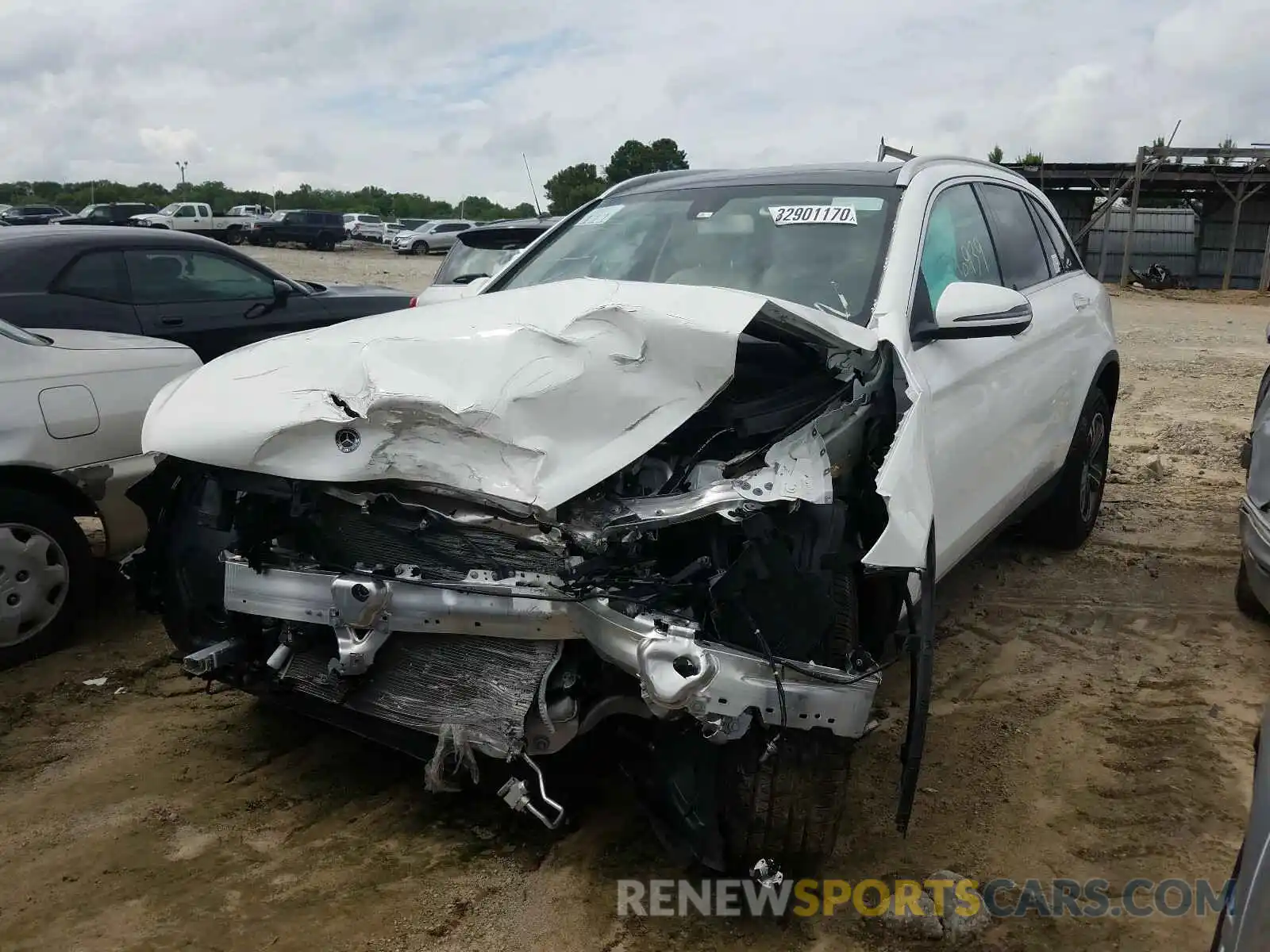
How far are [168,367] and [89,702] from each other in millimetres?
1407

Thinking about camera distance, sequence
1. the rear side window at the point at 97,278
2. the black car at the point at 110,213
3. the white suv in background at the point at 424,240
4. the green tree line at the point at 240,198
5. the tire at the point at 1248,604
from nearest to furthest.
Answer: the tire at the point at 1248,604 → the rear side window at the point at 97,278 → the black car at the point at 110,213 → the white suv in background at the point at 424,240 → the green tree line at the point at 240,198

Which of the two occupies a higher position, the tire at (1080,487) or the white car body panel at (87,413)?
the white car body panel at (87,413)

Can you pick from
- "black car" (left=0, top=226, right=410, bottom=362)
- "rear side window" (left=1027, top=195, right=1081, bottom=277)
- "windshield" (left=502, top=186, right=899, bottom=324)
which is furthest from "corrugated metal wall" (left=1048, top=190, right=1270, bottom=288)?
"windshield" (left=502, top=186, right=899, bottom=324)

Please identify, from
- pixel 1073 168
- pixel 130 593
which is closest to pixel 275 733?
pixel 130 593

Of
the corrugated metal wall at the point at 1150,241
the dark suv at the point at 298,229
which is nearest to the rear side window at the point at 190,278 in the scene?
the corrugated metal wall at the point at 1150,241

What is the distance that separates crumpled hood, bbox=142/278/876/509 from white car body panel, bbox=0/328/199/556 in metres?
1.42

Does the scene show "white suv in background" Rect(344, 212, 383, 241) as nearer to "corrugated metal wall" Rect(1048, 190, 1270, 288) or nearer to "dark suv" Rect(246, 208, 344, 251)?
"dark suv" Rect(246, 208, 344, 251)

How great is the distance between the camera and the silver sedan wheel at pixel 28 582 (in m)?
3.82

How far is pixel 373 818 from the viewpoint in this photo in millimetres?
2998

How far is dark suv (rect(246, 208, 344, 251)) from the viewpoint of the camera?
37.3 meters

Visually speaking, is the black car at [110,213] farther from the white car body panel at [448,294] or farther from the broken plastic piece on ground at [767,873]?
the broken plastic piece on ground at [767,873]

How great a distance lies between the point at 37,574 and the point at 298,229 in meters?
36.1

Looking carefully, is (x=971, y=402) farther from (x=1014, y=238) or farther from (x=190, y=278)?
(x=190, y=278)

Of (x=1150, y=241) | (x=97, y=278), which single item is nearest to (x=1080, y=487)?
(x=97, y=278)
